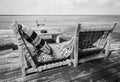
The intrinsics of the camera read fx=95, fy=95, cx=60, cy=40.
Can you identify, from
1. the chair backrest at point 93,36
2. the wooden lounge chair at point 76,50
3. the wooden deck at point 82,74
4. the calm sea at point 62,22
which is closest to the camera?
the wooden deck at point 82,74

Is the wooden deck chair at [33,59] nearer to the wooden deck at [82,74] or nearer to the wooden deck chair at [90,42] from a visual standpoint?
the wooden deck at [82,74]

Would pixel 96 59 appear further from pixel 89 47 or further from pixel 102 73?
pixel 102 73

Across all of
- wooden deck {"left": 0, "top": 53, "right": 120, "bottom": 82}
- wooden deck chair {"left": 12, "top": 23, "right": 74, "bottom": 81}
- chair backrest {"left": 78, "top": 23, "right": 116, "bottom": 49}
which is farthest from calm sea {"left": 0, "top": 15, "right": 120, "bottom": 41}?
wooden deck {"left": 0, "top": 53, "right": 120, "bottom": 82}

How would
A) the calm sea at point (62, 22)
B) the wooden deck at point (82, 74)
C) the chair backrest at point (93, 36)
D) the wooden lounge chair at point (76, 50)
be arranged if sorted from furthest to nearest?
the calm sea at point (62, 22) → the chair backrest at point (93, 36) → the wooden lounge chair at point (76, 50) → the wooden deck at point (82, 74)

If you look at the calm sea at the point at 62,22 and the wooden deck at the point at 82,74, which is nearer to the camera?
the wooden deck at the point at 82,74

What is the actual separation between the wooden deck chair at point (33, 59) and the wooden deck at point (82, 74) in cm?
16

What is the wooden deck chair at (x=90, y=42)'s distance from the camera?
3.10 meters

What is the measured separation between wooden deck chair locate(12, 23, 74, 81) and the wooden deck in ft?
0.54

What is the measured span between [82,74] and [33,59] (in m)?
1.59

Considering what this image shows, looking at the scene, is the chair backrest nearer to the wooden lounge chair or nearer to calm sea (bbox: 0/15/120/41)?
the wooden lounge chair

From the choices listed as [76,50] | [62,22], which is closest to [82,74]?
[76,50]

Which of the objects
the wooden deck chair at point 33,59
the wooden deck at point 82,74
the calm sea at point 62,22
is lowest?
the calm sea at point 62,22

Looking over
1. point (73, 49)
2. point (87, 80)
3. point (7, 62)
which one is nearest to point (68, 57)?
point (73, 49)

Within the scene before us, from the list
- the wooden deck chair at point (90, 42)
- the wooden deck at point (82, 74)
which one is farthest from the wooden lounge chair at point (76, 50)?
the wooden deck at point (82, 74)
